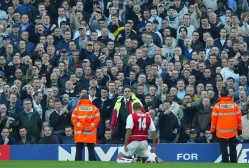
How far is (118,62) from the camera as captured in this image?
35094 mm

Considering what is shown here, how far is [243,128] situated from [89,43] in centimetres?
603

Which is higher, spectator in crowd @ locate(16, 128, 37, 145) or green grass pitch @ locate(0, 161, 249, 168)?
spectator in crowd @ locate(16, 128, 37, 145)

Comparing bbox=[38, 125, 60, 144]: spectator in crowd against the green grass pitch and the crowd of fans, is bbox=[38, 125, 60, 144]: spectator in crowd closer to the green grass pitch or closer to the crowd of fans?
the crowd of fans

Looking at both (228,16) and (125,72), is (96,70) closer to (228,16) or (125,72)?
(125,72)

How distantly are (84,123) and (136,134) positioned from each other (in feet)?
7.45

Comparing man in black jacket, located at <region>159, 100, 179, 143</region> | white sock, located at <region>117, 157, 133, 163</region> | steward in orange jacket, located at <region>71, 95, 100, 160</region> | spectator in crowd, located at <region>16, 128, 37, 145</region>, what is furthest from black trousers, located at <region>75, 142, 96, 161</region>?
man in black jacket, located at <region>159, 100, 179, 143</region>

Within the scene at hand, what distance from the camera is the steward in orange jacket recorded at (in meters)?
31.6

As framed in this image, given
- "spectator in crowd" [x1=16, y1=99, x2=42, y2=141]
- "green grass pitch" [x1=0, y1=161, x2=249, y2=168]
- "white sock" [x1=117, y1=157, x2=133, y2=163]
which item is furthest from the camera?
"spectator in crowd" [x1=16, y1=99, x2=42, y2=141]

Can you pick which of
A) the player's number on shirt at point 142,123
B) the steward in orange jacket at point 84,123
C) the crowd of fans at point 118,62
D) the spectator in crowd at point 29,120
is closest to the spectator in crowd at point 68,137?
the crowd of fans at point 118,62

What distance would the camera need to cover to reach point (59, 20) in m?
37.9

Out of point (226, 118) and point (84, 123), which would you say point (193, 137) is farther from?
point (84, 123)

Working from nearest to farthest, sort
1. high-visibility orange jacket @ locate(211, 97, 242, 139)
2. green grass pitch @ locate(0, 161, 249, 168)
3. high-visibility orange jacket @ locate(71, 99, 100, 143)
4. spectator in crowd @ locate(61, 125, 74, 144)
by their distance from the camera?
1. green grass pitch @ locate(0, 161, 249, 168)
2. high-visibility orange jacket @ locate(211, 97, 242, 139)
3. high-visibility orange jacket @ locate(71, 99, 100, 143)
4. spectator in crowd @ locate(61, 125, 74, 144)

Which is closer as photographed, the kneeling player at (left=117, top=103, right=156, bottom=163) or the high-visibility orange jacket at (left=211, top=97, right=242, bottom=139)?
the kneeling player at (left=117, top=103, right=156, bottom=163)

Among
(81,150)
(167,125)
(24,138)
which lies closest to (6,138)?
(24,138)
